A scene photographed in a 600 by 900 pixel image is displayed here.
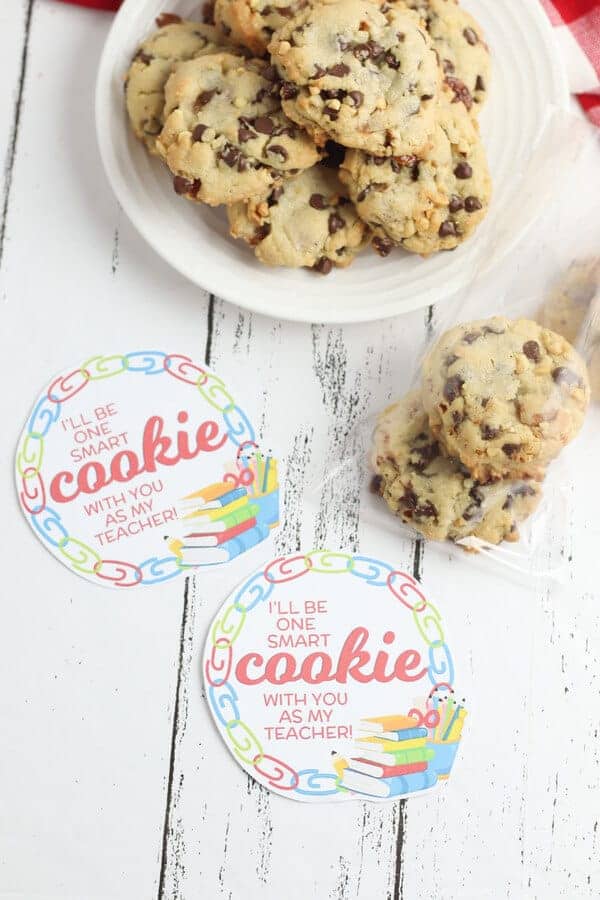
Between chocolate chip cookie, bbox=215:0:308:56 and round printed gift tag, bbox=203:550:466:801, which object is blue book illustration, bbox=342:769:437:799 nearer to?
round printed gift tag, bbox=203:550:466:801

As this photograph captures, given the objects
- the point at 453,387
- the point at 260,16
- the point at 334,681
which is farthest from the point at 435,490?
the point at 260,16

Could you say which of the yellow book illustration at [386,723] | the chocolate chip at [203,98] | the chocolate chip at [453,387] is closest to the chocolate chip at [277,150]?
the chocolate chip at [203,98]

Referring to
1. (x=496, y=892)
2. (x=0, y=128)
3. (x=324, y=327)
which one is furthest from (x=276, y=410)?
(x=496, y=892)

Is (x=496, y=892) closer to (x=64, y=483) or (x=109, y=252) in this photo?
(x=64, y=483)

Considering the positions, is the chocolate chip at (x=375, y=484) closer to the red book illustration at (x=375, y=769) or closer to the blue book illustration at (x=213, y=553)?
the blue book illustration at (x=213, y=553)

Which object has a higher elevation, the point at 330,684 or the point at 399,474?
the point at 399,474

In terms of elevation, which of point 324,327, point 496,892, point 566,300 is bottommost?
point 496,892
